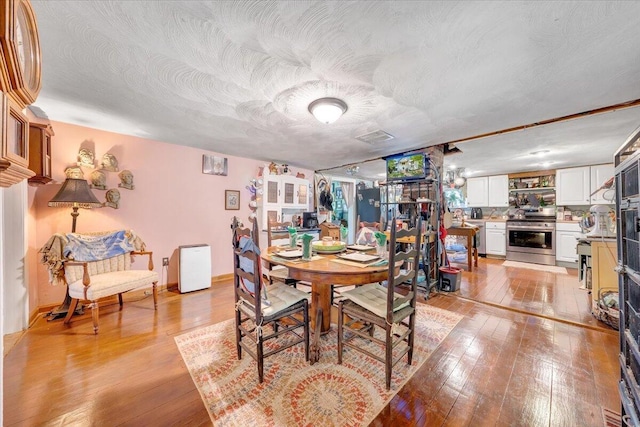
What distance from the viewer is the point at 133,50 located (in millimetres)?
1501

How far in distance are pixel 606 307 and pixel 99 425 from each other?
4.34m

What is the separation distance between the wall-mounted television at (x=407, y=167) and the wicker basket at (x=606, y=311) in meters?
2.30

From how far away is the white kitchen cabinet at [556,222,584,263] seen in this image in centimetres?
482

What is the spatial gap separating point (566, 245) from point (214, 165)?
7050 millimetres

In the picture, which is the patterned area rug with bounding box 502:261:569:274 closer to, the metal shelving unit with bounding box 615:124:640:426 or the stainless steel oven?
the stainless steel oven

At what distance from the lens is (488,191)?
6066mm

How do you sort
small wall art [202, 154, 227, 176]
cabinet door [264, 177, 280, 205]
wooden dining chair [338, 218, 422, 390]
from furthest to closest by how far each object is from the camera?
cabinet door [264, 177, 280, 205]
small wall art [202, 154, 227, 176]
wooden dining chair [338, 218, 422, 390]

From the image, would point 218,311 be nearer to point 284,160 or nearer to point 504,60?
point 284,160

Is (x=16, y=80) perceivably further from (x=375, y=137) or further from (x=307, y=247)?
(x=375, y=137)

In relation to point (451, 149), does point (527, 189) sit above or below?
below

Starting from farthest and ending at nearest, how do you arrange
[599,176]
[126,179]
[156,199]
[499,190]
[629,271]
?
[499,190]
[599,176]
[156,199]
[126,179]
[629,271]

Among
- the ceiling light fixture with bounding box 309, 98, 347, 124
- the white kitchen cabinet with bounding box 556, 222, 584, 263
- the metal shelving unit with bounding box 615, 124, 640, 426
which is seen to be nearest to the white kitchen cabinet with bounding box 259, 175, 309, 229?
the ceiling light fixture with bounding box 309, 98, 347, 124

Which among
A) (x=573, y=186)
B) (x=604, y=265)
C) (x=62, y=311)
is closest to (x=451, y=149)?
(x=604, y=265)

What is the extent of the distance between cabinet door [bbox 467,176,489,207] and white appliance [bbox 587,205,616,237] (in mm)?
3523
